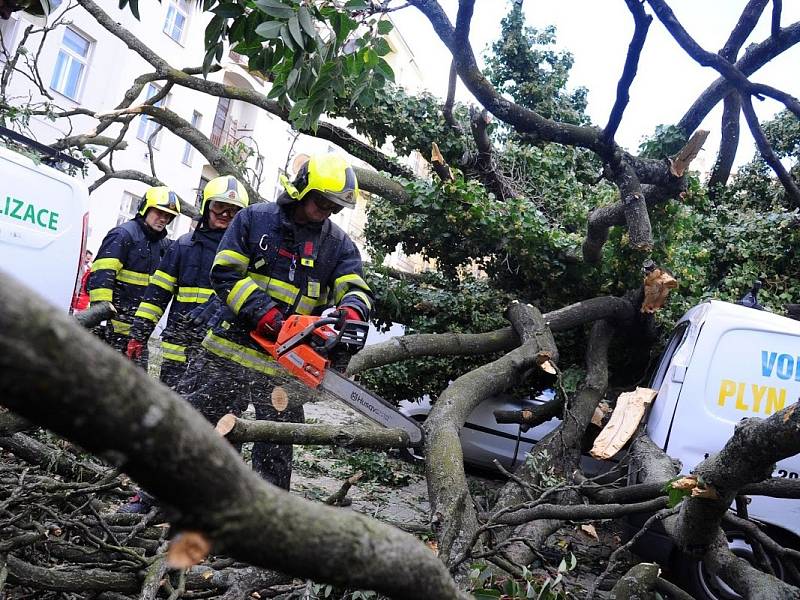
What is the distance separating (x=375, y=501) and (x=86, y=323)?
2.48 meters

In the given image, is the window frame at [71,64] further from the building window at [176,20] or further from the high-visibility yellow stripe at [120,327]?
the high-visibility yellow stripe at [120,327]

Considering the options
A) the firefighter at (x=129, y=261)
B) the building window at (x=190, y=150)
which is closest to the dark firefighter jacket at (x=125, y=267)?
the firefighter at (x=129, y=261)

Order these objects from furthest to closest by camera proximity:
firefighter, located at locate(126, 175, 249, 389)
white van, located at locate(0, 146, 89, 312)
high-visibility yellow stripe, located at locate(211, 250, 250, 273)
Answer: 1. firefighter, located at locate(126, 175, 249, 389)
2. white van, located at locate(0, 146, 89, 312)
3. high-visibility yellow stripe, located at locate(211, 250, 250, 273)

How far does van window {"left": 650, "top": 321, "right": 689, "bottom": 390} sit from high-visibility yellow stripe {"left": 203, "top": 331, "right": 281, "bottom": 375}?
2.84 metres

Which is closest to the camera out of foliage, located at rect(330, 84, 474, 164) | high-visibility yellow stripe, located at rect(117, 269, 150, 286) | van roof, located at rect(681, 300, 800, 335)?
van roof, located at rect(681, 300, 800, 335)

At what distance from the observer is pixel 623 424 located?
5145 millimetres

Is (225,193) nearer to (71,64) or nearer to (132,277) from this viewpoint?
(132,277)

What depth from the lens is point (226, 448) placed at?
72 centimetres

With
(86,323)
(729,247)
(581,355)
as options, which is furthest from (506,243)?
(86,323)

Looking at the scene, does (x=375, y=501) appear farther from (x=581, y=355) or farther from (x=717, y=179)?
(x=717, y=179)

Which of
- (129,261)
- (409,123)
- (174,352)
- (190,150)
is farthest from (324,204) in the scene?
(190,150)

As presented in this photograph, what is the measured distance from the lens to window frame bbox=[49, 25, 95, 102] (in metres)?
16.6

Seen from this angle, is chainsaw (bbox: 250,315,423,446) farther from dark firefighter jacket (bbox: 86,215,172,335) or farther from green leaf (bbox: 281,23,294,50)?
dark firefighter jacket (bbox: 86,215,172,335)

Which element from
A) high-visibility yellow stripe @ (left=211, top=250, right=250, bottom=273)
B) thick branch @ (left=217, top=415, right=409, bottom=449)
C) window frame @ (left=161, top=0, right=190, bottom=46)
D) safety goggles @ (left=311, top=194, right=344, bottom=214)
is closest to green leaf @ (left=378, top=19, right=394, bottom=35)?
safety goggles @ (left=311, top=194, right=344, bottom=214)
